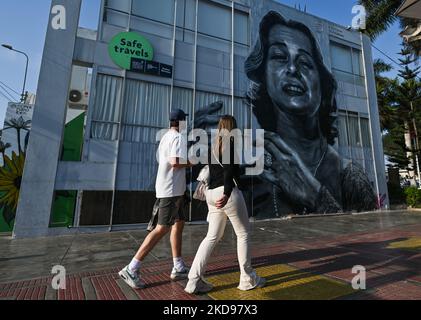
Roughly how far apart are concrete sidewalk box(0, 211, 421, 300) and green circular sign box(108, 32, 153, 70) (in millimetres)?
5482

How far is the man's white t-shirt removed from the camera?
3.14 meters

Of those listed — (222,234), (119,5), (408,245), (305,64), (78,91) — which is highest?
(305,64)

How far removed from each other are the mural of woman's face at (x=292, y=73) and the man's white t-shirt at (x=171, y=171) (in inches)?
344

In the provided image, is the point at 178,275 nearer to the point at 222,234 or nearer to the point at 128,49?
the point at 222,234

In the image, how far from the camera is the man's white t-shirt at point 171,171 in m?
3.14

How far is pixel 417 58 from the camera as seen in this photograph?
21531 mm

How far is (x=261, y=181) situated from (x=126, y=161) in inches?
203

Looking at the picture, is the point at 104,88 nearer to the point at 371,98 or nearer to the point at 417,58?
the point at 371,98

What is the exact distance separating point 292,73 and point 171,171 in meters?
10.3

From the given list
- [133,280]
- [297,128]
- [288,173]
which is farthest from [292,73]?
[133,280]

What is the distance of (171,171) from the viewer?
3.19 meters

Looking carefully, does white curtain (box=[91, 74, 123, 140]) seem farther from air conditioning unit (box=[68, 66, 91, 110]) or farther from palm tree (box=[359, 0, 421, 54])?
palm tree (box=[359, 0, 421, 54])

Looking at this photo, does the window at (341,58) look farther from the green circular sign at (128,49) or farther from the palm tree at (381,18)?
the green circular sign at (128,49)
